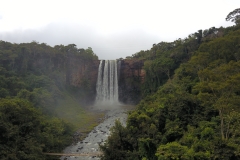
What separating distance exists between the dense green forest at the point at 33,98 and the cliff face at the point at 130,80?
30.5 ft

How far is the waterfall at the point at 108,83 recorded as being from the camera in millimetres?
51966

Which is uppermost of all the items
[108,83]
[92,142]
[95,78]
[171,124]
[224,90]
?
[95,78]

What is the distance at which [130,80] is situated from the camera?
173 feet

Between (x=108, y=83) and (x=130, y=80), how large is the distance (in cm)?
533

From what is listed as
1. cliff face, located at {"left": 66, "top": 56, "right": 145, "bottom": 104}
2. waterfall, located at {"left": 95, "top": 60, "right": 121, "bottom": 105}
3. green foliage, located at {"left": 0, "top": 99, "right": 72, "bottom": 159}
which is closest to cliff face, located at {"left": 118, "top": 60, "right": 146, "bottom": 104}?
cliff face, located at {"left": 66, "top": 56, "right": 145, "bottom": 104}

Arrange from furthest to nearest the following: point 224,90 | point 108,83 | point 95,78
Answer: point 95,78 → point 108,83 → point 224,90

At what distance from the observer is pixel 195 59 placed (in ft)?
81.7

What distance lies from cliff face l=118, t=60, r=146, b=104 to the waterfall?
1375 mm

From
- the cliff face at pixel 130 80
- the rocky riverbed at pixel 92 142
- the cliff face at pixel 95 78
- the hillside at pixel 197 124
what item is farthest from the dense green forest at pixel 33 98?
the cliff face at pixel 130 80

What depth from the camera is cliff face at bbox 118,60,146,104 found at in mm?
51847

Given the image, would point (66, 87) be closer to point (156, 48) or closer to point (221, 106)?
point (156, 48)

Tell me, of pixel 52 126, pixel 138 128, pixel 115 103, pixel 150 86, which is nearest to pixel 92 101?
pixel 115 103

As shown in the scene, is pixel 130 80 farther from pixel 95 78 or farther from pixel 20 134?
pixel 20 134

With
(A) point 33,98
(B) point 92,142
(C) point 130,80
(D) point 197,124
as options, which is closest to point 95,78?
(C) point 130,80
